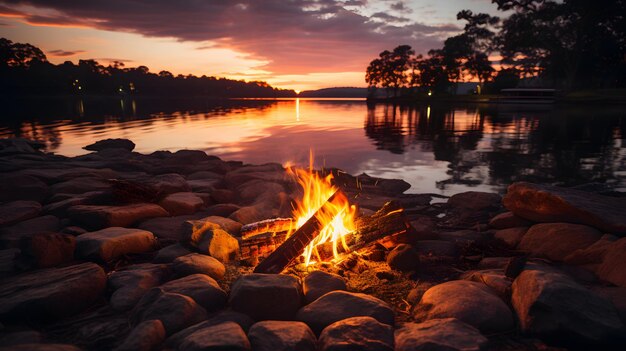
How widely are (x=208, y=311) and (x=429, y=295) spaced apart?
2.68 metres

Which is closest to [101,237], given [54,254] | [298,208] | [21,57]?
[54,254]

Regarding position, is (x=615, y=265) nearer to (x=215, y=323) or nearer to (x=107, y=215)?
(x=215, y=323)

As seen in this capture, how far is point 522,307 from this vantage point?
3.72 m

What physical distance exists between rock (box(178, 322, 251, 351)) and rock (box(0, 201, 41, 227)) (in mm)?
5287

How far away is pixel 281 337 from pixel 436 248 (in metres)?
3.74

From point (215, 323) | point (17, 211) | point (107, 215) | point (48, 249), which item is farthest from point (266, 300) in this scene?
point (17, 211)

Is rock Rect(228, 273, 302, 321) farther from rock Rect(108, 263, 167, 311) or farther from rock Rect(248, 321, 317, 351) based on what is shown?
rock Rect(108, 263, 167, 311)

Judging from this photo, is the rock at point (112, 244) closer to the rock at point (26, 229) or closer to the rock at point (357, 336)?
the rock at point (26, 229)

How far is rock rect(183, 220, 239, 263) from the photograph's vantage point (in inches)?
217

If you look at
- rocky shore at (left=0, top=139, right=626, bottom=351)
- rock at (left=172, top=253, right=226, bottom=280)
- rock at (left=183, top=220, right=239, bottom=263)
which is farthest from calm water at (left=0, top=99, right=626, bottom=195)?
rock at (left=172, top=253, right=226, bottom=280)

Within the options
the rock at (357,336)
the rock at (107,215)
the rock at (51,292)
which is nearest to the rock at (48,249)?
the rock at (51,292)

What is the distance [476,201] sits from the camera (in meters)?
9.40

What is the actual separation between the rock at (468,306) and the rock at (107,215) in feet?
17.6

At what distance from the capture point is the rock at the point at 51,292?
373 centimetres
